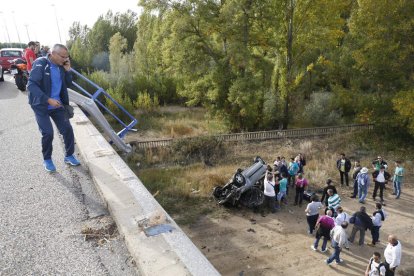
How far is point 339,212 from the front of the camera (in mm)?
8570

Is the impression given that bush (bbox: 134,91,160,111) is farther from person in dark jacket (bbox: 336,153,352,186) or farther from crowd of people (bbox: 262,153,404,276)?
person in dark jacket (bbox: 336,153,352,186)

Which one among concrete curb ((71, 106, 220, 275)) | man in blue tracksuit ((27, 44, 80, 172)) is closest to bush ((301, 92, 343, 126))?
concrete curb ((71, 106, 220, 275))

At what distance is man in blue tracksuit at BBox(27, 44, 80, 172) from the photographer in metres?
4.39

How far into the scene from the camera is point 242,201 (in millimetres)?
11078

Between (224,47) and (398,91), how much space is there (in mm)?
9437

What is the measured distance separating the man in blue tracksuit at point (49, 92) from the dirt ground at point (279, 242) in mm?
5130

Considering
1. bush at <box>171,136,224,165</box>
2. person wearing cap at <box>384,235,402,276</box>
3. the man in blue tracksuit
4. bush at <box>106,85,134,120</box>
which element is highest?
the man in blue tracksuit

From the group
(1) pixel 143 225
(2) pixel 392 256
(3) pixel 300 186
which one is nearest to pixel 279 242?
(3) pixel 300 186

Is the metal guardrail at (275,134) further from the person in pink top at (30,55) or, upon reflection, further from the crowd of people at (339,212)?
the person in pink top at (30,55)

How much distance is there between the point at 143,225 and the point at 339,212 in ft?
21.7

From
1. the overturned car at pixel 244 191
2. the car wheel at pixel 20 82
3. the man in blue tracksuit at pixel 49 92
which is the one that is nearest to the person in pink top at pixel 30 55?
the car wheel at pixel 20 82

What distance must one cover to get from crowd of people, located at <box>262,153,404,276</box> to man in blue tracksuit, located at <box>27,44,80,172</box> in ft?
21.0

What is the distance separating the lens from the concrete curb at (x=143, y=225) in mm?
2824

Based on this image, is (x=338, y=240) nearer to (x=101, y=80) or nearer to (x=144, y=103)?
(x=144, y=103)
